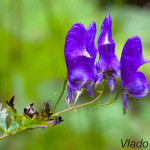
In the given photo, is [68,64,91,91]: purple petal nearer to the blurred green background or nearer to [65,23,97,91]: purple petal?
[65,23,97,91]: purple petal

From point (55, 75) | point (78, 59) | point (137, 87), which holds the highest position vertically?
point (78, 59)

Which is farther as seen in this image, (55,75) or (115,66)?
(55,75)

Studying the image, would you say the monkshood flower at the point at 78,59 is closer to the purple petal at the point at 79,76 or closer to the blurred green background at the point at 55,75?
the purple petal at the point at 79,76

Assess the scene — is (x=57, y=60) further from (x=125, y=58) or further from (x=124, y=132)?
(x=125, y=58)

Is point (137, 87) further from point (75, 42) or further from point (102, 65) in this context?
point (75, 42)

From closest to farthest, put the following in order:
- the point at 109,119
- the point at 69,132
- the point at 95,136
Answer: the point at 95,136
the point at 69,132
the point at 109,119

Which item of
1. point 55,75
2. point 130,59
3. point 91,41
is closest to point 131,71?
point 130,59

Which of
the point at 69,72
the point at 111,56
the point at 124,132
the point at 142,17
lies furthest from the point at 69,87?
the point at 142,17
